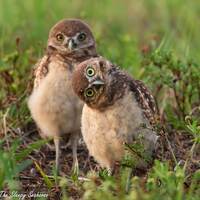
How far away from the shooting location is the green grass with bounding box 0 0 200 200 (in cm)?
448

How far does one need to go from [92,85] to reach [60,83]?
0.82 m

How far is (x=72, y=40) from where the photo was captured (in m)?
6.41

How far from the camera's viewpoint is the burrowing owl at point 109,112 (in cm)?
521

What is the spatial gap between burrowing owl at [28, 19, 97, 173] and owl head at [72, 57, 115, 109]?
0.74 meters

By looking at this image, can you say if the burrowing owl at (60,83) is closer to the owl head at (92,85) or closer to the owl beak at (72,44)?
the owl beak at (72,44)

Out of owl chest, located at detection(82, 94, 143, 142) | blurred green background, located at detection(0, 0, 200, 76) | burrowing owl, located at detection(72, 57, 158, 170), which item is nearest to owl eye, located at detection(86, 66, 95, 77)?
burrowing owl, located at detection(72, 57, 158, 170)

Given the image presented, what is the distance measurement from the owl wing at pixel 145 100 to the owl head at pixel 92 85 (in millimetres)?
198

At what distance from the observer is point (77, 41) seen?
21.1ft

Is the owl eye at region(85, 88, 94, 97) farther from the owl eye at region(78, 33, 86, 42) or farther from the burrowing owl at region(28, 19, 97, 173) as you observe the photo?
the owl eye at region(78, 33, 86, 42)

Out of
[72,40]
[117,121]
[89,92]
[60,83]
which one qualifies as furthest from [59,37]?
[117,121]

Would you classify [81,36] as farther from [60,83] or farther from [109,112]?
[109,112]

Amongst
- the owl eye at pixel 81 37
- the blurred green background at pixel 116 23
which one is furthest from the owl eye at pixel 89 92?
the blurred green background at pixel 116 23

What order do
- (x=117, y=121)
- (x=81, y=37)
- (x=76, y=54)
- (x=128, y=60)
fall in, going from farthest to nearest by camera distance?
1. (x=128, y=60)
2. (x=81, y=37)
3. (x=76, y=54)
4. (x=117, y=121)

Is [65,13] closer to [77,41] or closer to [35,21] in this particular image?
[35,21]
